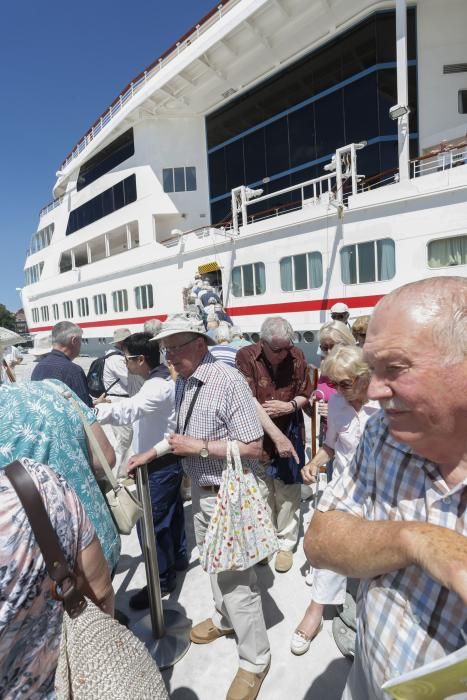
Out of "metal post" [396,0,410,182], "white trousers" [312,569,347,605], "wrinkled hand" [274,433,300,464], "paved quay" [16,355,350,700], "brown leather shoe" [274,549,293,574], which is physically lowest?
"paved quay" [16,355,350,700]

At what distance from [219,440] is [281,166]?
17.2 m

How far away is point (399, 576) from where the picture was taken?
0.99 metres

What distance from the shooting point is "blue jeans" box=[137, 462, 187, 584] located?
2705 mm

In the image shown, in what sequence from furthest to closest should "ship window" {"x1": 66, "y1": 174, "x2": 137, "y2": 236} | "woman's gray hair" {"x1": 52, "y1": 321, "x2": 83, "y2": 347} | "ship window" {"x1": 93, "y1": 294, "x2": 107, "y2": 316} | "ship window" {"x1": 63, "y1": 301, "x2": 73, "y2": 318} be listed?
1. "ship window" {"x1": 63, "y1": 301, "x2": 73, "y2": 318}
2. "ship window" {"x1": 93, "y1": 294, "x2": 107, "y2": 316}
3. "ship window" {"x1": 66, "y1": 174, "x2": 137, "y2": 236}
4. "woman's gray hair" {"x1": 52, "y1": 321, "x2": 83, "y2": 347}

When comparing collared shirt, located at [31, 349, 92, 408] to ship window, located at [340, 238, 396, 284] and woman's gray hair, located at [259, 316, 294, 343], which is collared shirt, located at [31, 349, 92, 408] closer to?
woman's gray hair, located at [259, 316, 294, 343]

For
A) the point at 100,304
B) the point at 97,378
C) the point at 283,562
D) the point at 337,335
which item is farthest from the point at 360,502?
the point at 100,304

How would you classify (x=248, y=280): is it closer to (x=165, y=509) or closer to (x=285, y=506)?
(x=285, y=506)

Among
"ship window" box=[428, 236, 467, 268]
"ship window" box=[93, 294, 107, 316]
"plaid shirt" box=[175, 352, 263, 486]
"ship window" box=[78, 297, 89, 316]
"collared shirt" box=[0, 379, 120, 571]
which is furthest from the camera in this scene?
"ship window" box=[78, 297, 89, 316]

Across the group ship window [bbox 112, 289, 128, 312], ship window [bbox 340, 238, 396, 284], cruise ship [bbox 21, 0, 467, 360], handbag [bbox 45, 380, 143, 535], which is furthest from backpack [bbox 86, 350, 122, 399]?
ship window [bbox 112, 289, 128, 312]

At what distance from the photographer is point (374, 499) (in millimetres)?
1107

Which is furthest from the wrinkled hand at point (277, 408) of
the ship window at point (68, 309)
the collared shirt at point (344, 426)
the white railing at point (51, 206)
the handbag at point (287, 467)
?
the white railing at point (51, 206)

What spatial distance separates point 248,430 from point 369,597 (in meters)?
1.07

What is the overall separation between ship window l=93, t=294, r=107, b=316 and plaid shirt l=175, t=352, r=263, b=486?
1674cm

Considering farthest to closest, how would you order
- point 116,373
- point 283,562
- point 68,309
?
point 68,309 < point 116,373 < point 283,562
